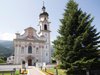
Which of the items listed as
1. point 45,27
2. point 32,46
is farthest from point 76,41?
point 45,27

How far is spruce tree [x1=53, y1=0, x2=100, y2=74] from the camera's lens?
71.5ft

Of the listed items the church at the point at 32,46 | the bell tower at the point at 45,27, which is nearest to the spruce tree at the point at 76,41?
the church at the point at 32,46

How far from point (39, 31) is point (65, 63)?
41.5 meters

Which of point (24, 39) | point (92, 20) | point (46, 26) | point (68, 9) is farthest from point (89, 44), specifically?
point (46, 26)

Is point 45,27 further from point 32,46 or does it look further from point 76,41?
point 76,41

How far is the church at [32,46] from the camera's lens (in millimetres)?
54969

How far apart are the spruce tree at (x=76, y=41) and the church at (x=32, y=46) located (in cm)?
3244

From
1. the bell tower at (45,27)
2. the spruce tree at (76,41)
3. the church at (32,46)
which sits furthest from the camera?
the bell tower at (45,27)

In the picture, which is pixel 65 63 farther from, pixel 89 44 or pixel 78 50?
pixel 89 44

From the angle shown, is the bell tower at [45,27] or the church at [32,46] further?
the bell tower at [45,27]

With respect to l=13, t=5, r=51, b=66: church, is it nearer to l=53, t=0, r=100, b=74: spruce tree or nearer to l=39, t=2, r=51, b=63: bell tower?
l=39, t=2, r=51, b=63: bell tower

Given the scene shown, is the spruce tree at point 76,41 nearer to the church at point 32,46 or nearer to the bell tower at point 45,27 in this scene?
the church at point 32,46

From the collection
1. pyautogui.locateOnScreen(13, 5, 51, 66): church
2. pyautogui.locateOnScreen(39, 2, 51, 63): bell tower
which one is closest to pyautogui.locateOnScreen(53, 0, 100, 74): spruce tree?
pyautogui.locateOnScreen(13, 5, 51, 66): church

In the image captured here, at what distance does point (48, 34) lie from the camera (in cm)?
6069
